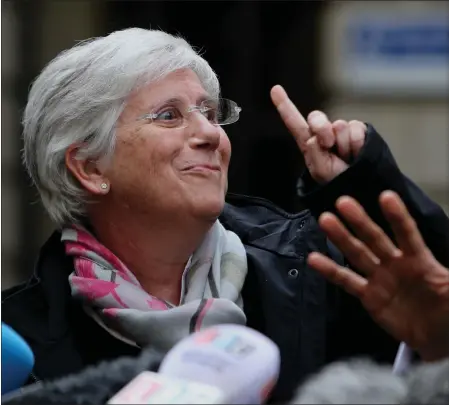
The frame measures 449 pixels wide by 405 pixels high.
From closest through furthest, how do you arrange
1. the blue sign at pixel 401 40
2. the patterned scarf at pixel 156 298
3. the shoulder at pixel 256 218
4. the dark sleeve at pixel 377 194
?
1. the dark sleeve at pixel 377 194
2. the patterned scarf at pixel 156 298
3. the shoulder at pixel 256 218
4. the blue sign at pixel 401 40

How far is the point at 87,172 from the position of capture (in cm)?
216

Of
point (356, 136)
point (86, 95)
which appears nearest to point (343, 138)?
point (356, 136)

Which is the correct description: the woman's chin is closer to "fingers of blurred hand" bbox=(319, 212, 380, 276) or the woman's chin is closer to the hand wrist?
"fingers of blurred hand" bbox=(319, 212, 380, 276)

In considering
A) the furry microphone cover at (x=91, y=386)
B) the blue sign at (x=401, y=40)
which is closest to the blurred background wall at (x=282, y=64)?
the blue sign at (x=401, y=40)

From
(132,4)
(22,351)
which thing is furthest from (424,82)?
(22,351)

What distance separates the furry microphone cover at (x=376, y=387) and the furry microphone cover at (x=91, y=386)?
27cm

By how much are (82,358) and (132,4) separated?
4.43 meters

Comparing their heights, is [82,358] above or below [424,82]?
above

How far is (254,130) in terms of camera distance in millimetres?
6160

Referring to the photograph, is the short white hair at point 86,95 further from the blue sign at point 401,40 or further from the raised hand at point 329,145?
the blue sign at point 401,40

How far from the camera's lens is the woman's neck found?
6.76ft

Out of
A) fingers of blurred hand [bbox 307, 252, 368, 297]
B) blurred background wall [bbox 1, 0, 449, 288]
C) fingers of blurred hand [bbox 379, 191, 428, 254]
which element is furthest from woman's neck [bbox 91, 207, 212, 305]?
blurred background wall [bbox 1, 0, 449, 288]

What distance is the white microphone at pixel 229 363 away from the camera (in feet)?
3.89

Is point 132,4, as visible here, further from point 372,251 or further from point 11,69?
point 372,251
